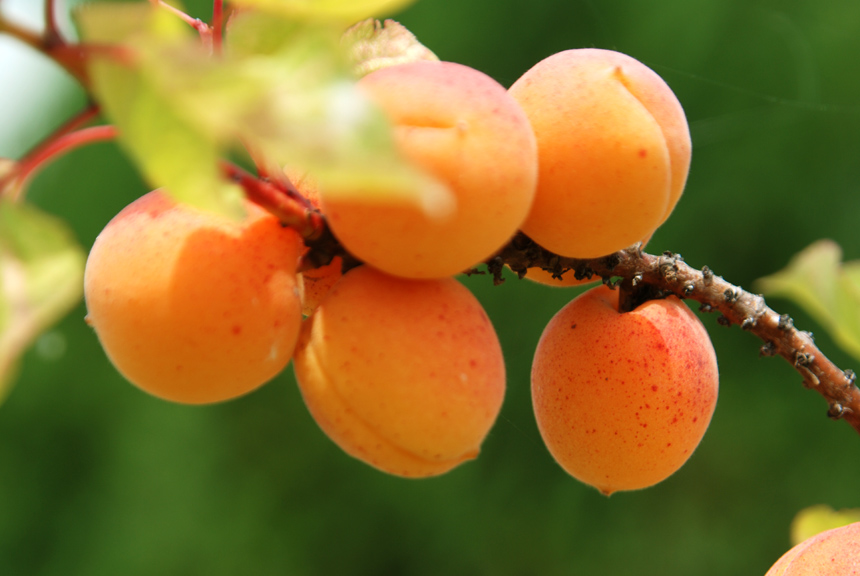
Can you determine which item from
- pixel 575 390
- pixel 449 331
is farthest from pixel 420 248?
pixel 575 390

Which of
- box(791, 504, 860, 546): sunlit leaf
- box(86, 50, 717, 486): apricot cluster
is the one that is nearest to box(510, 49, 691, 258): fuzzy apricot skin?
box(86, 50, 717, 486): apricot cluster

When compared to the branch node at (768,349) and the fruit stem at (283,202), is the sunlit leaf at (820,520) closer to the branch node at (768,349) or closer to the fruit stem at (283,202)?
the branch node at (768,349)

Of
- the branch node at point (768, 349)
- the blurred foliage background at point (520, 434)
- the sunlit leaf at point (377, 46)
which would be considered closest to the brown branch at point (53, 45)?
the sunlit leaf at point (377, 46)

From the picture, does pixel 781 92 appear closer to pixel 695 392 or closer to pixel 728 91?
pixel 728 91

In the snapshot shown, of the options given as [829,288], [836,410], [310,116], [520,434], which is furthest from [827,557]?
[520,434]

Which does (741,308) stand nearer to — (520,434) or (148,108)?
(148,108)
